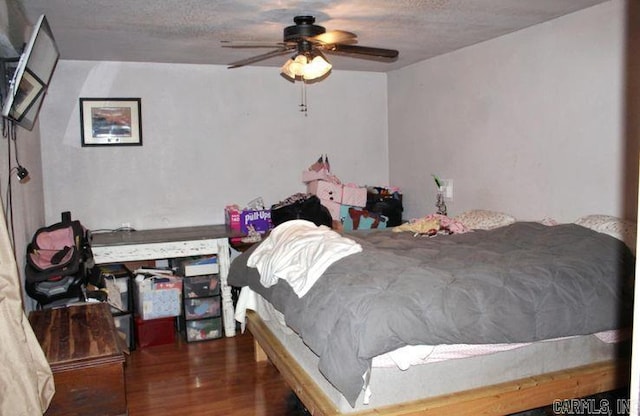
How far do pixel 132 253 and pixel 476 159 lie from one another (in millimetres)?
2795

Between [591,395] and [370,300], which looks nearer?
[370,300]

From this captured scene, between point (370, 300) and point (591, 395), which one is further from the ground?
point (370, 300)

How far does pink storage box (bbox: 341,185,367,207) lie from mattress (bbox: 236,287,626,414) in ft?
7.11

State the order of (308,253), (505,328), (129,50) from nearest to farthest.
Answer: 1. (505,328)
2. (308,253)
3. (129,50)

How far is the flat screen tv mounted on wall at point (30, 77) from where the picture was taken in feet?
7.64

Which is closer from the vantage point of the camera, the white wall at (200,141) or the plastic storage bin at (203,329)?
the plastic storage bin at (203,329)

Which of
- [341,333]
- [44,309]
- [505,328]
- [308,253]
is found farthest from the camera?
[44,309]

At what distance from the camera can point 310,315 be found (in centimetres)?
232

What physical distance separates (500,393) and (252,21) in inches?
98.8

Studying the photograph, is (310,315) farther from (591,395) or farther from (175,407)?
(591,395)

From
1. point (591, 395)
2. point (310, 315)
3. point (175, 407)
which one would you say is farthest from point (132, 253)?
point (591, 395)

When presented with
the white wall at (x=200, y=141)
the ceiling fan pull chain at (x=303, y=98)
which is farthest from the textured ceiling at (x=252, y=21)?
the ceiling fan pull chain at (x=303, y=98)

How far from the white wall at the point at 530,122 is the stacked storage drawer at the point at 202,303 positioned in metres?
2.03

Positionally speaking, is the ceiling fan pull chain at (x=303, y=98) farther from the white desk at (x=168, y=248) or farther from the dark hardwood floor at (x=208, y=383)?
the dark hardwood floor at (x=208, y=383)
